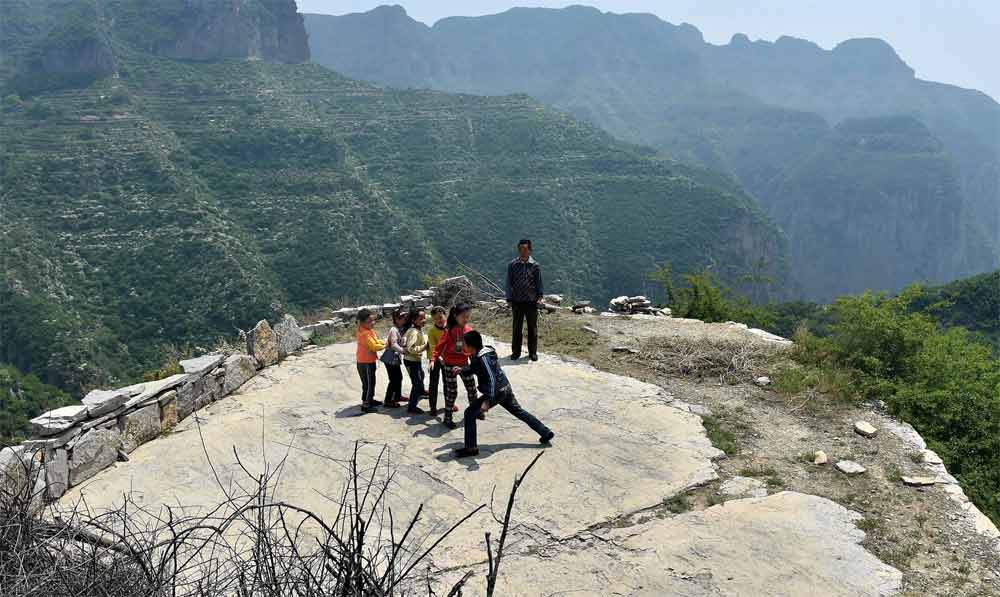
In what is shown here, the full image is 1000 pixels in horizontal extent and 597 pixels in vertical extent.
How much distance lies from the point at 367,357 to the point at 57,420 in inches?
123

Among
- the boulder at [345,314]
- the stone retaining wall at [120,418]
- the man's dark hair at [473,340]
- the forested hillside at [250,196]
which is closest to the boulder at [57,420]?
the stone retaining wall at [120,418]

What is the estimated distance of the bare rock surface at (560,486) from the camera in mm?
5277

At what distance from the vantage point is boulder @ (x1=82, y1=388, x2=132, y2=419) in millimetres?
6910

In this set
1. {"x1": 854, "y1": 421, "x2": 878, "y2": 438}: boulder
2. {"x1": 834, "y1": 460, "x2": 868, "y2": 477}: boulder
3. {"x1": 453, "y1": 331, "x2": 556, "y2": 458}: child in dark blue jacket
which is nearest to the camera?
Answer: {"x1": 453, "y1": 331, "x2": 556, "y2": 458}: child in dark blue jacket

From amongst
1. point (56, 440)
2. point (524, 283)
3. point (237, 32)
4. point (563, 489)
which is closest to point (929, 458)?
point (563, 489)

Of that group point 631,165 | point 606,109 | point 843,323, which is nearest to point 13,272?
point 843,323

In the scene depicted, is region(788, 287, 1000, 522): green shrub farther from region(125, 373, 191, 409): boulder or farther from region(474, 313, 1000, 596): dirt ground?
region(125, 373, 191, 409): boulder

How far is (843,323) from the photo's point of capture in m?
10.3

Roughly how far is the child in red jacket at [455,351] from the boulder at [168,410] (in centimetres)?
317

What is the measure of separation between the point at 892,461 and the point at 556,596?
4.28m

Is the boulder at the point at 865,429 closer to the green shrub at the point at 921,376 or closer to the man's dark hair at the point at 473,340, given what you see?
the green shrub at the point at 921,376

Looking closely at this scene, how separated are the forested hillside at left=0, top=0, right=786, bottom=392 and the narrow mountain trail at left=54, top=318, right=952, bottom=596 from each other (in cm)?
1217

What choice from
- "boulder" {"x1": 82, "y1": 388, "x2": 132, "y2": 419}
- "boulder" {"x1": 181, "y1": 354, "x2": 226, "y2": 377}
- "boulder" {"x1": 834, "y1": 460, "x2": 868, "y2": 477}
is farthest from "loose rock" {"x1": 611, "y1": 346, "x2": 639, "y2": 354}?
"boulder" {"x1": 82, "y1": 388, "x2": 132, "y2": 419}

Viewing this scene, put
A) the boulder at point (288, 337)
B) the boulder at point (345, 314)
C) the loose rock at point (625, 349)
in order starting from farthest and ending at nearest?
the boulder at point (345, 314), the loose rock at point (625, 349), the boulder at point (288, 337)
